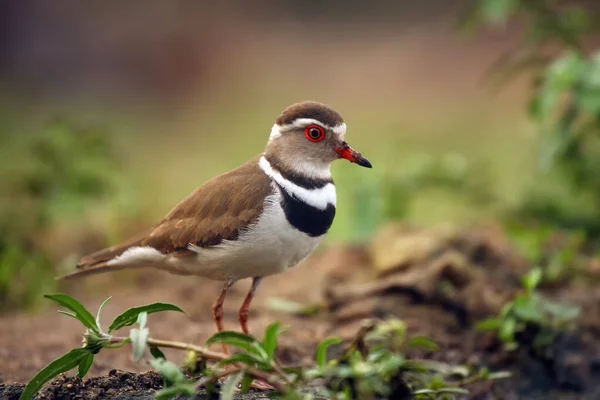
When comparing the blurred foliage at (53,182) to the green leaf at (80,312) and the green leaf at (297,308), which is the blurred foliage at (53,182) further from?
the green leaf at (80,312)

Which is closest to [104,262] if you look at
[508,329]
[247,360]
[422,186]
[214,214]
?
[214,214]

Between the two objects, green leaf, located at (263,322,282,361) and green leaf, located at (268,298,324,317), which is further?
green leaf, located at (268,298,324,317)

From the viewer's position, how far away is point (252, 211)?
11.5 feet

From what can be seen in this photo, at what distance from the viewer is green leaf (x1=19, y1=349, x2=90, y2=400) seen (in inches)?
113

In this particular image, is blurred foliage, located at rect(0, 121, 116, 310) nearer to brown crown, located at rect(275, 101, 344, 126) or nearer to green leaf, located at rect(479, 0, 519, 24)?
brown crown, located at rect(275, 101, 344, 126)

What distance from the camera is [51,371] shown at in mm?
2898

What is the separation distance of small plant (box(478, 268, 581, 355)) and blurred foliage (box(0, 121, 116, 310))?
310 cm

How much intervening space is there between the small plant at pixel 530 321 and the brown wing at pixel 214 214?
1.22 m

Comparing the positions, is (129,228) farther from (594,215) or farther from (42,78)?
(42,78)

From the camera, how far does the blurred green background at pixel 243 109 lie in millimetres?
6203

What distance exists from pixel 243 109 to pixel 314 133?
25.4 feet

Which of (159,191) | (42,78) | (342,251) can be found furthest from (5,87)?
(342,251)

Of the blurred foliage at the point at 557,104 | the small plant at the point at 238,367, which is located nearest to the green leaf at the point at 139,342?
the small plant at the point at 238,367

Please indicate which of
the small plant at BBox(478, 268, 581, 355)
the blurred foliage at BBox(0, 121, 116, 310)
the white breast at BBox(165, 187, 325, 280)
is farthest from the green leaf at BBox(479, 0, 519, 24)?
the blurred foliage at BBox(0, 121, 116, 310)
